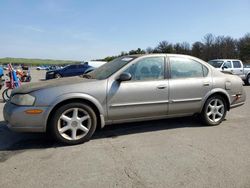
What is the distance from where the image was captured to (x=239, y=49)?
69750mm

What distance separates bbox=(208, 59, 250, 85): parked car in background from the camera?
16.8 m

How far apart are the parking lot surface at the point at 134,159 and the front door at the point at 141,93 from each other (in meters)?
0.45

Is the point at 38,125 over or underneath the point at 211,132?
over

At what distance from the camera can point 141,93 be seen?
4.91 metres

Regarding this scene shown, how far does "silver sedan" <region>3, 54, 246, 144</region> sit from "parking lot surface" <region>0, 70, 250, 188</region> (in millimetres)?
347

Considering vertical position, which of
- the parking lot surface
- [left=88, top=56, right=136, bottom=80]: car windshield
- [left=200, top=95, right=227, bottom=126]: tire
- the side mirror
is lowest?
the parking lot surface

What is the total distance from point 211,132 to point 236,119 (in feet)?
4.94

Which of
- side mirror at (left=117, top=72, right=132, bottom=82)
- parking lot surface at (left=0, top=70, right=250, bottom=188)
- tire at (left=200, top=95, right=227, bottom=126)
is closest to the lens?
parking lot surface at (left=0, top=70, right=250, bottom=188)

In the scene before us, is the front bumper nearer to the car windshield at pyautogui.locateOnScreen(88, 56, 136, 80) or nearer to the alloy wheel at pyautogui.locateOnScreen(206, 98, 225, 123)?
the car windshield at pyautogui.locateOnScreen(88, 56, 136, 80)

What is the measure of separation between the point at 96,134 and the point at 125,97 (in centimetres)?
97

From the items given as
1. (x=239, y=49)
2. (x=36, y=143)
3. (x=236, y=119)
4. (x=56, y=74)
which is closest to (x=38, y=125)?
(x=36, y=143)

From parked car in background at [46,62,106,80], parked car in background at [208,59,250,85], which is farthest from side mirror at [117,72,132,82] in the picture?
parked car in background at [46,62,106,80]

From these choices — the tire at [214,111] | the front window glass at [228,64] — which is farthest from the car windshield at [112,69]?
the front window glass at [228,64]

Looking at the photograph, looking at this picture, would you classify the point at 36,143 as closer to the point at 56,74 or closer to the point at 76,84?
the point at 76,84
